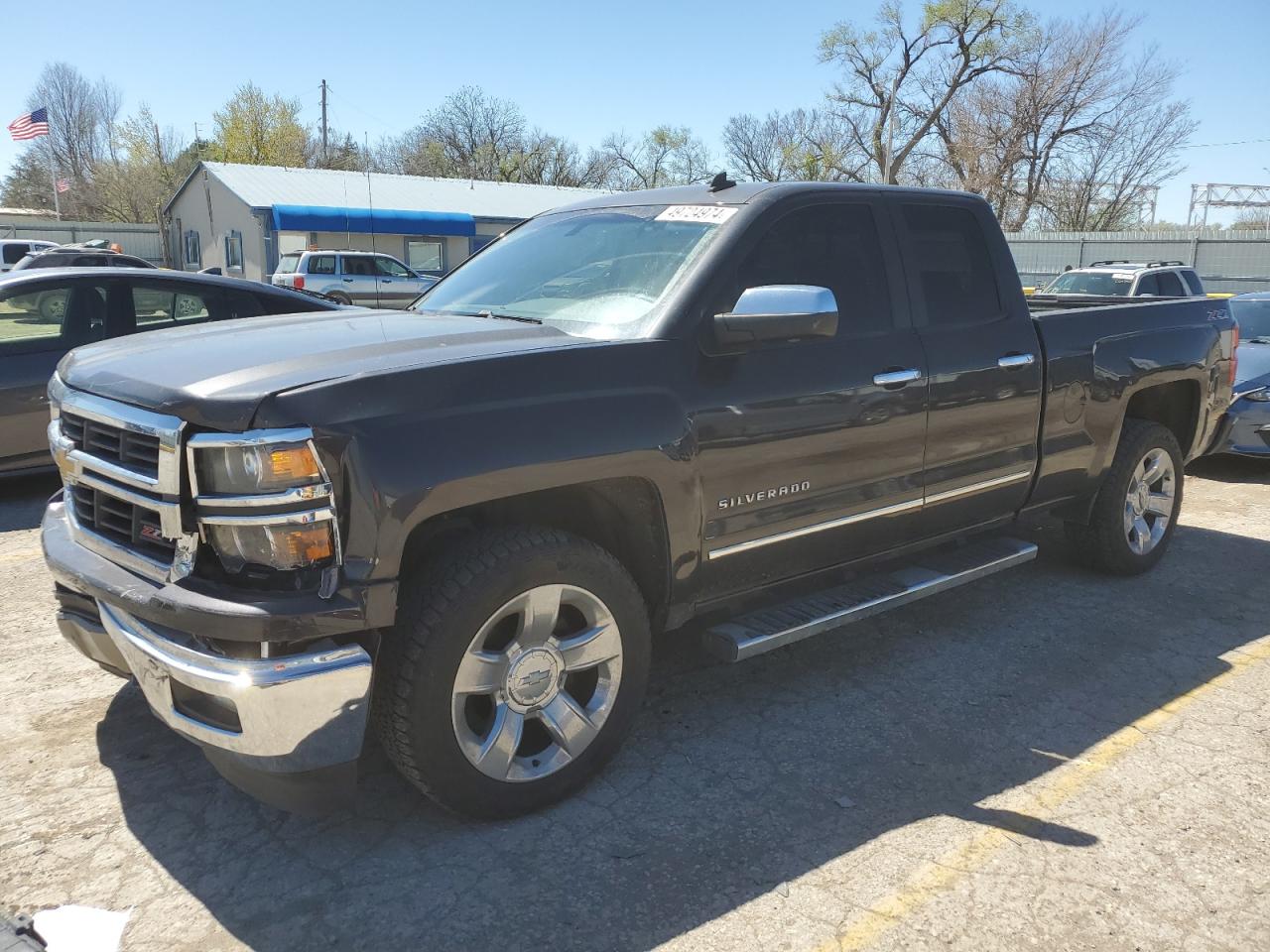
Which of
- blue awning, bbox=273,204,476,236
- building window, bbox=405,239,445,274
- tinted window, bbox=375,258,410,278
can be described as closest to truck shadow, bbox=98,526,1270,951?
tinted window, bbox=375,258,410,278

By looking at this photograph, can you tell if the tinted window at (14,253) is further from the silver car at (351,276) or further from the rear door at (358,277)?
the rear door at (358,277)

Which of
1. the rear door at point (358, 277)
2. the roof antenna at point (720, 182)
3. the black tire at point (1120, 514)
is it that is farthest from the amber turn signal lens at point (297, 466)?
the rear door at point (358, 277)

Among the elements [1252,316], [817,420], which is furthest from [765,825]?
[1252,316]

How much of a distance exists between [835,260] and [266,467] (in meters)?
2.36

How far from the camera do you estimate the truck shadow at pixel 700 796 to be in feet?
8.84

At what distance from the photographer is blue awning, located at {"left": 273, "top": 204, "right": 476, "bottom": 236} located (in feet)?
104

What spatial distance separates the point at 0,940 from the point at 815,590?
2837 millimetres

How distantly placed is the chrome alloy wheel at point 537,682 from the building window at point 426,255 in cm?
3354

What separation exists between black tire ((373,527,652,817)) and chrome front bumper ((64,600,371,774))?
152 mm

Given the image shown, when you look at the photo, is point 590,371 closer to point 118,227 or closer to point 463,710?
point 463,710

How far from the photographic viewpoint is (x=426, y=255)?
36.0m

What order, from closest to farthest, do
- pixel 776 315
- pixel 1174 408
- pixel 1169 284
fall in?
pixel 776 315 < pixel 1174 408 < pixel 1169 284

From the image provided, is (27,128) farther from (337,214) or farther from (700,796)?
(700,796)

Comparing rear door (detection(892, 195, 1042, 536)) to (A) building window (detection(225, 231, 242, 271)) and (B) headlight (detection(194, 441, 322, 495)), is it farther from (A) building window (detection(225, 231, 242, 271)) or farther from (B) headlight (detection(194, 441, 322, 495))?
(A) building window (detection(225, 231, 242, 271))
